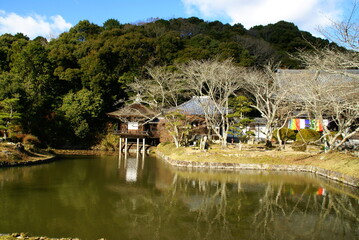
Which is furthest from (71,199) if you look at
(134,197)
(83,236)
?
(83,236)

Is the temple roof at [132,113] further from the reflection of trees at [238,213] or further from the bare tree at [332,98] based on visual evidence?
the reflection of trees at [238,213]

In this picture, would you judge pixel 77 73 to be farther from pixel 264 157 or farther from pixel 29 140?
pixel 264 157

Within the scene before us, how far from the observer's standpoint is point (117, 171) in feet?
47.7

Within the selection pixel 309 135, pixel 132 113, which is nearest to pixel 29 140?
pixel 132 113

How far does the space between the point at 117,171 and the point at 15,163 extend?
517cm

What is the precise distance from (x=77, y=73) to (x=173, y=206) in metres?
21.6

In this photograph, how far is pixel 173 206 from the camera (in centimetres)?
850

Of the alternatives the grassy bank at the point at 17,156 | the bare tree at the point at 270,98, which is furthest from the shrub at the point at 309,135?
the grassy bank at the point at 17,156

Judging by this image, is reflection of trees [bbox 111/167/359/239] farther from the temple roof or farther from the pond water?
the temple roof

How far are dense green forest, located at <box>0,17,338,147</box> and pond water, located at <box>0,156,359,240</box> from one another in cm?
846

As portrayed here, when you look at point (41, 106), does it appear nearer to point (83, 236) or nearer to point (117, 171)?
point (117, 171)

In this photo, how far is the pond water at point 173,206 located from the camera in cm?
648

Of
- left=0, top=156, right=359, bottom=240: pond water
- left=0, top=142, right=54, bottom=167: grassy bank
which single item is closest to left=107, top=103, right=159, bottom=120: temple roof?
left=0, top=142, right=54, bottom=167: grassy bank

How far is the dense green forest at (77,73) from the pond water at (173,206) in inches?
333
